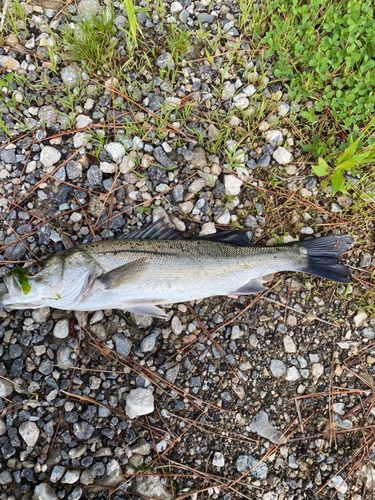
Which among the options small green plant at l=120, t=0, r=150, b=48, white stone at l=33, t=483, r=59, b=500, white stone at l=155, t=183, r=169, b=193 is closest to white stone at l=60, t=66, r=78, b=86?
small green plant at l=120, t=0, r=150, b=48

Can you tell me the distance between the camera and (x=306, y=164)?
432cm

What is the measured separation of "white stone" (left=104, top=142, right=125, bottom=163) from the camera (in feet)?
13.6

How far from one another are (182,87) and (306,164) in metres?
1.90

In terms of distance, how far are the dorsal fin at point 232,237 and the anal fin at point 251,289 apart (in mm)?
457

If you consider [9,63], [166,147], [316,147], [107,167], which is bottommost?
[316,147]

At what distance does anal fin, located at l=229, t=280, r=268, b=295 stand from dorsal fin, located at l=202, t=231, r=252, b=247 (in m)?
0.46

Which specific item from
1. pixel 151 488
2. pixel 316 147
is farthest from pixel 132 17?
pixel 151 488

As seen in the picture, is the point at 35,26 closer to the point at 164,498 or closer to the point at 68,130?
the point at 68,130

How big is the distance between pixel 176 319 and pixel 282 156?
8.03 feet

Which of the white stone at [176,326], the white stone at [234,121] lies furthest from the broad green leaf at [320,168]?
the white stone at [176,326]

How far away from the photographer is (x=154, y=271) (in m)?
3.58

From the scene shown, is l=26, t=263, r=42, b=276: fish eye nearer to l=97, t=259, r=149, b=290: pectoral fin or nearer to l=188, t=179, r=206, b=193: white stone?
l=97, t=259, r=149, b=290: pectoral fin

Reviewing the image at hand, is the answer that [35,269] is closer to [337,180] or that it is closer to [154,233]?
[154,233]

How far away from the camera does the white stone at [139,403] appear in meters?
3.59
